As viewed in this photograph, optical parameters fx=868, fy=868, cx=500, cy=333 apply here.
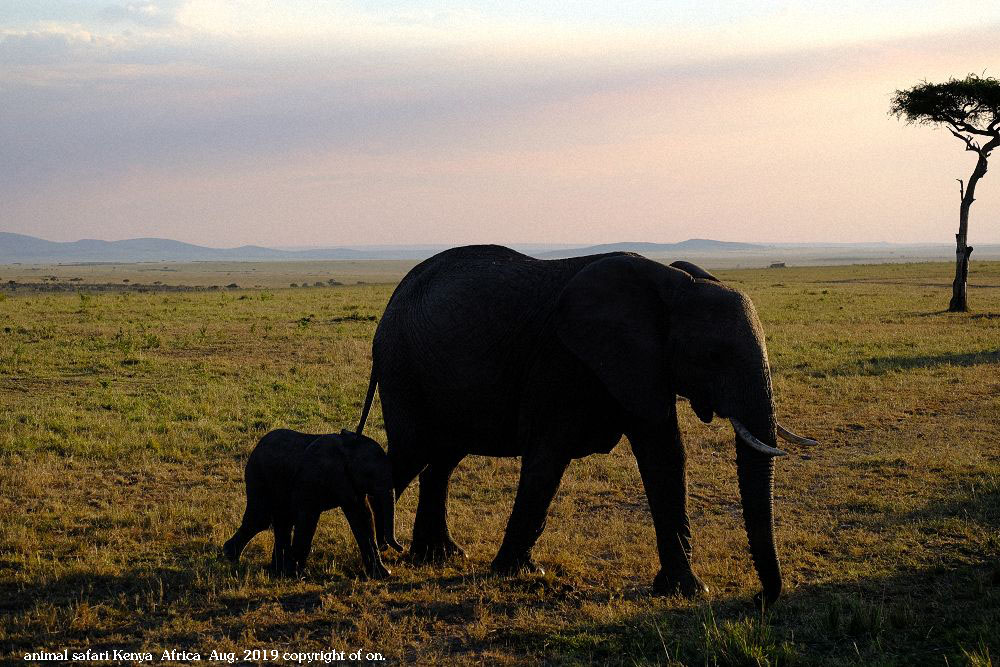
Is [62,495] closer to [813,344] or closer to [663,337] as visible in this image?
[663,337]

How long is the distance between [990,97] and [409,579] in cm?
3322

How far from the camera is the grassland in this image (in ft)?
20.4

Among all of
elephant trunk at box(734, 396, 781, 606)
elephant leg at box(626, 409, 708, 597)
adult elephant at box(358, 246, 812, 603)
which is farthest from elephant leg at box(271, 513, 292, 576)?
elephant trunk at box(734, 396, 781, 606)

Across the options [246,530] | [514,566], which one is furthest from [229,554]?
[514,566]

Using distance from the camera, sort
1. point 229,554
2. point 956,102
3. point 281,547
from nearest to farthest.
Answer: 1. point 281,547
2. point 229,554
3. point 956,102

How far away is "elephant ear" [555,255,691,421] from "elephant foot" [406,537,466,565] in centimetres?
257

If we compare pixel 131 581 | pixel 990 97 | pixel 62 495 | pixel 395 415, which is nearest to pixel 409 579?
pixel 395 415

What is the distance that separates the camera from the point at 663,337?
6.99 metres

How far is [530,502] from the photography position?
23.7ft

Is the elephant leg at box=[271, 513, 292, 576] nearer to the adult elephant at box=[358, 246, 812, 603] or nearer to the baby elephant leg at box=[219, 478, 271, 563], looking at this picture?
the baby elephant leg at box=[219, 478, 271, 563]

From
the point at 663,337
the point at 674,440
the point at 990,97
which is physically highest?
the point at 990,97

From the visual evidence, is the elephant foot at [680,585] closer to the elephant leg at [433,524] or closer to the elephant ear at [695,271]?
the elephant leg at [433,524]

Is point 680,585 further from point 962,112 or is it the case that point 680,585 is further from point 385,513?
point 962,112

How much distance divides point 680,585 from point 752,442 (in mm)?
1719
